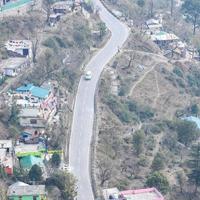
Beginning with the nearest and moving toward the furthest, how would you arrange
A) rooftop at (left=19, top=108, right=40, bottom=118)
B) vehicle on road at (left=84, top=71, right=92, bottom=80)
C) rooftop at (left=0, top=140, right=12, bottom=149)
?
1. rooftop at (left=0, top=140, right=12, bottom=149)
2. rooftop at (left=19, top=108, right=40, bottom=118)
3. vehicle on road at (left=84, top=71, right=92, bottom=80)

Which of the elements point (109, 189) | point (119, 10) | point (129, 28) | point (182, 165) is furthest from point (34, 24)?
point (109, 189)

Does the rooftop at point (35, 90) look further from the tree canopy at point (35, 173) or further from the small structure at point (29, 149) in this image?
the tree canopy at point (35, 173)

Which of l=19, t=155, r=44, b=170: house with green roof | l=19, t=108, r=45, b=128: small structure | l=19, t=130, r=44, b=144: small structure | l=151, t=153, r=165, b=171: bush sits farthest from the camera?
l=19, t=108, r=45, b=128: small structure

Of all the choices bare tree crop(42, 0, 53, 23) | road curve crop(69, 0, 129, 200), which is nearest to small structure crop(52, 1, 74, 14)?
bare tree crop(42, 0, 53, 23)

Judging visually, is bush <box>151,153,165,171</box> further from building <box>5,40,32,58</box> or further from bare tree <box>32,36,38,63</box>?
building <box>5,40,32,58</box>

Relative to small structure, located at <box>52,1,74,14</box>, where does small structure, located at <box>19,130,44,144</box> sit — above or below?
below
